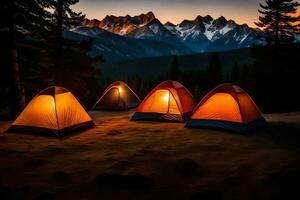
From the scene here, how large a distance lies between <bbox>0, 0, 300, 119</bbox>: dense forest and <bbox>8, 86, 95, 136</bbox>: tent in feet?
18.4

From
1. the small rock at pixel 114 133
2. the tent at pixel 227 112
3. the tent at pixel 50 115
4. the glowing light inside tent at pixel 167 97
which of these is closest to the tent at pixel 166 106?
the glowing light inside tent at pixel 167 97

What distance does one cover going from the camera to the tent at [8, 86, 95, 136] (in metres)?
13.4

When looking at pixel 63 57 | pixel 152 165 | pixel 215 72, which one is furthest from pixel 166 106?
pixel 215 72

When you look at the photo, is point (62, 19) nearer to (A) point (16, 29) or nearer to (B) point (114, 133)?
(A) point (16, 29)

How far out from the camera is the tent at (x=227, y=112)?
13422mm

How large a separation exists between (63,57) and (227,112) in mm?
18858

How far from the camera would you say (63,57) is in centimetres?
2897

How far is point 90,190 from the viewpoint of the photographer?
7.62 meters

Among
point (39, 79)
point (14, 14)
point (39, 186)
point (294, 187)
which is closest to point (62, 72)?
point (39, 79)

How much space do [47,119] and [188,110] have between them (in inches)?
264

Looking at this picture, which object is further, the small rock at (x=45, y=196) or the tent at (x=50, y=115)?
the tent at (x=50, y=115)

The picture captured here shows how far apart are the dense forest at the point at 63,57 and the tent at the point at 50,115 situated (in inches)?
221

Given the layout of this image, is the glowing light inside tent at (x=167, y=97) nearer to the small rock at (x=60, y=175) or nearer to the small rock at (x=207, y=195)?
the small rock at (x=60, y=175)

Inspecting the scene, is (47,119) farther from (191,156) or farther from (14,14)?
(14,14)
